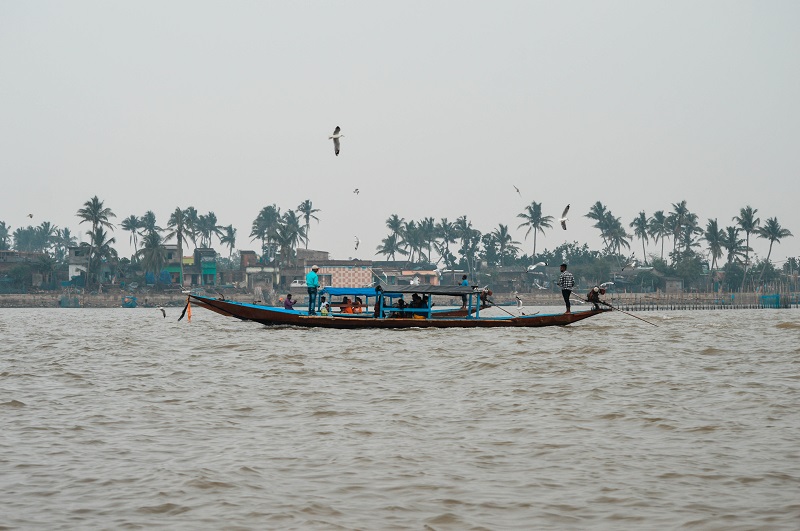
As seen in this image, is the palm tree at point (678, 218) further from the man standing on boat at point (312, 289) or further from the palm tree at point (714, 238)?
the man standing on boat at point (312, 289)

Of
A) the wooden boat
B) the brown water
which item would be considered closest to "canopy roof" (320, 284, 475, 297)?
the wooden boat

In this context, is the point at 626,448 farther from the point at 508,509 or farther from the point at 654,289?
the point at 654,289

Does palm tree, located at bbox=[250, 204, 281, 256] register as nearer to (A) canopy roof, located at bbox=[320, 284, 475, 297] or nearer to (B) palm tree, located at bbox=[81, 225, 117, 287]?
(B) palm tree, located at bbox=[81, 225, 117, 287]

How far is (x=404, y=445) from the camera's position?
30.1 ft

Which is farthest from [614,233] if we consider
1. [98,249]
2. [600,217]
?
[98,249]

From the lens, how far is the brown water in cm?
666

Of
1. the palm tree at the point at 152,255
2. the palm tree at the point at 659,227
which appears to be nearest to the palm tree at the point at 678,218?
the palm tree at the point at 659,227

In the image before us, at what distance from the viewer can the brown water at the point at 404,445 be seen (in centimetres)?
666

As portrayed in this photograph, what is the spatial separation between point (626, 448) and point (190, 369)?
36.5 ft

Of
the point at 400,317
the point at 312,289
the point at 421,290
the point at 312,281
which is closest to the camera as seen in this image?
the point at 421,290

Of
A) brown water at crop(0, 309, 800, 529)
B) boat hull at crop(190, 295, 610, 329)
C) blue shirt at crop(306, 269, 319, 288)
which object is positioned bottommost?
brown water at crop(0, 309, 800, 529)

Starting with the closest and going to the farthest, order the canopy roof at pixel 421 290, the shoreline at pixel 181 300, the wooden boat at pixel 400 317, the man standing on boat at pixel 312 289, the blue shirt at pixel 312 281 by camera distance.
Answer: the canopy roof at pixel 421 290 → the blue shirt at pixel 312 281 → the wooden boat at pixel 400 317 → the man standing on boat at pixel 312 289 → the shoreline at pixel 181 300

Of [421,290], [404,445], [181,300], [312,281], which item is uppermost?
[312,281]

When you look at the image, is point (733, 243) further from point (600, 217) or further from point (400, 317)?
point (400, 317)
